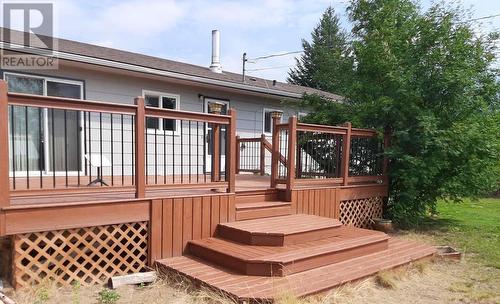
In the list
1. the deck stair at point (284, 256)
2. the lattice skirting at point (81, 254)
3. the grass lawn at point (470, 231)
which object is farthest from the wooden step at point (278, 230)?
the grass lawn at point (470, 231)

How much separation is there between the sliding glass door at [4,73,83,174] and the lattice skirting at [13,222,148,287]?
258 centimetres

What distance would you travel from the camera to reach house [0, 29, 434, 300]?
3.65 m

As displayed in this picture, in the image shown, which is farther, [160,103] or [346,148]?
[160,103]

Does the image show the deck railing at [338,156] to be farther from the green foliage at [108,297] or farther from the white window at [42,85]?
the white window at [42,85]

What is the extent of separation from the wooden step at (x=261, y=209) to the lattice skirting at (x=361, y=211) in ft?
4.85

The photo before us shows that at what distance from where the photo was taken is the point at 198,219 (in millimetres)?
4617

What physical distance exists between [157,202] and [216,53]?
8939 mm

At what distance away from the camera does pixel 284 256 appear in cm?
394

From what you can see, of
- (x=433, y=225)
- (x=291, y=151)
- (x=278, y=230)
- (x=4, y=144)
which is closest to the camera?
(x=4, y=144)

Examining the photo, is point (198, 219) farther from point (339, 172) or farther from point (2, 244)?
point (339, 172)

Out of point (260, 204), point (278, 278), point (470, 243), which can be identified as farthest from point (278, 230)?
point (470, 243)

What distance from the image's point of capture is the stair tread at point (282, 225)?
Result: 14.4 feet

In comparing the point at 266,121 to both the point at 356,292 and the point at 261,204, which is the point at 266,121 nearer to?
the point at 261,204

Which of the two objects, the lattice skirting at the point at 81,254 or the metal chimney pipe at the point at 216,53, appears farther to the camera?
the metal chimney pipe at the point at 216,53
